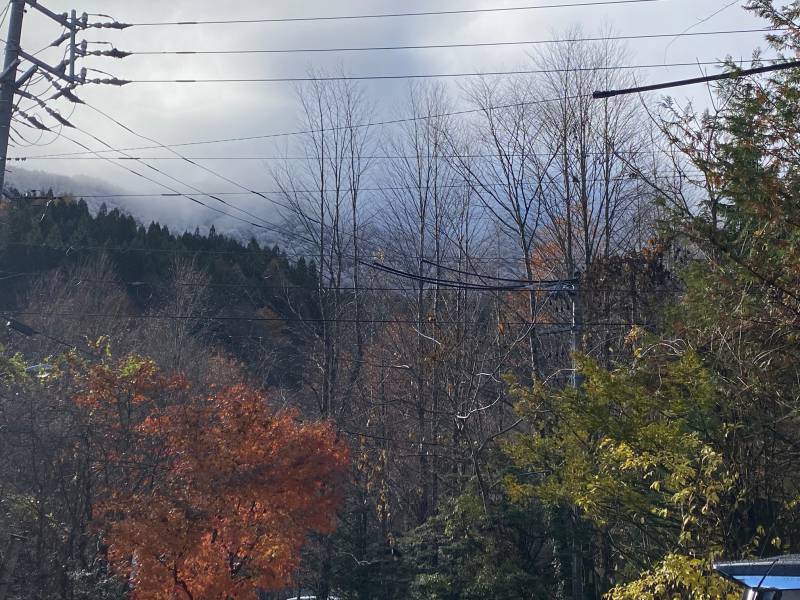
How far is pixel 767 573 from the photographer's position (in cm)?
464

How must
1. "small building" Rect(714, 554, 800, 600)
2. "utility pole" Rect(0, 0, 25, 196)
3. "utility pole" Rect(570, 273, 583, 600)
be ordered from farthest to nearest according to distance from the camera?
1. "utility pole" Rect(570, 273, 583, 600)
2. "utility pole" Rect(0, 0, 25, 196)
3. "small building" Rect(714, 554, 800, 600)

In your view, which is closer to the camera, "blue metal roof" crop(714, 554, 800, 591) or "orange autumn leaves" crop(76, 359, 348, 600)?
"blue metal roof" crop(714, 554, 800, 591)

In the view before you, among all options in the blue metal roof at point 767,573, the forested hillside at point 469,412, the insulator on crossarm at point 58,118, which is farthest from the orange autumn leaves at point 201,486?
the blue metal roof at point 767,573

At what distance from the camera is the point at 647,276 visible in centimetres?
1909

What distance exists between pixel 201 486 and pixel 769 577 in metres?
14.1

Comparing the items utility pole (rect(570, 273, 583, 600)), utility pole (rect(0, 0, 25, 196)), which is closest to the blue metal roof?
utility pole (rect(0, 0, 25, 196))

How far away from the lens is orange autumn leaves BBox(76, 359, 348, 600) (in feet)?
53.0

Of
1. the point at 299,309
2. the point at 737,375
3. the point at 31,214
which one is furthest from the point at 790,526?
the point at 31,214

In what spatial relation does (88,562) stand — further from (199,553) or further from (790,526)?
(790,526)

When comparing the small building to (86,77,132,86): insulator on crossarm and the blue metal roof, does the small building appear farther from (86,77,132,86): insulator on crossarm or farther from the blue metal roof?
(86,77,132,86): insulator on crossarm

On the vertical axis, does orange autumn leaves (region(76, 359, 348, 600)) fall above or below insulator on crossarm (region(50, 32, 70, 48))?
below

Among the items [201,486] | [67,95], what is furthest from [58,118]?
[201,486]

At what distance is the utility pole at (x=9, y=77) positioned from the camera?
10758 millimetres

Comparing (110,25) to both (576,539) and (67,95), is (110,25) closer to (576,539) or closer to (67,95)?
(67,95)
